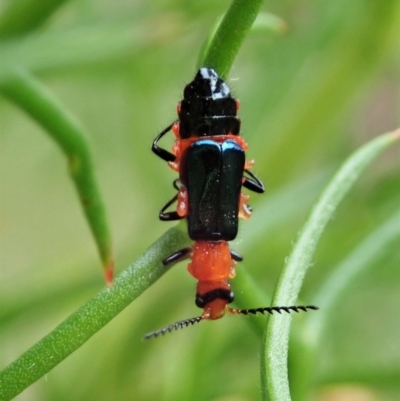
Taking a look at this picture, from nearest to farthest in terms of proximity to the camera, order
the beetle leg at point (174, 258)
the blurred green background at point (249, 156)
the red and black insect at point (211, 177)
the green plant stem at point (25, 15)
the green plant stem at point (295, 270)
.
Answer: the green plant stem at point (295, 270)
the beetle leg at point (174, 258)
the red and black insect at point (211, 177)
the green plant stem at point (25, 15)
the blurred green background at point (249, 156)

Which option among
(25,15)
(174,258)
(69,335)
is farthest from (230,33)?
(25,15)

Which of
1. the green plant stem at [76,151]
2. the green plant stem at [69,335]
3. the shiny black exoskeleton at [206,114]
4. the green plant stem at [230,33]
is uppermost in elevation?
the shiny black exoskeleton at [206,114]

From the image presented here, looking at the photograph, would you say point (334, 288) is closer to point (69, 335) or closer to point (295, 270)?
point (295, 270)

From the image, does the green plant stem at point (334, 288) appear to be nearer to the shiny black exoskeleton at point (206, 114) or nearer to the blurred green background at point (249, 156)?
the blurred green background at point (249, 156)

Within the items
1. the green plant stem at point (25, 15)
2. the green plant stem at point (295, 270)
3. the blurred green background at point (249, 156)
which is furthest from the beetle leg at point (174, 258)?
the green plant stem at point (25, 15)

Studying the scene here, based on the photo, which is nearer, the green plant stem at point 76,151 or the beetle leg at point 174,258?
the beetle leg at point 174,258

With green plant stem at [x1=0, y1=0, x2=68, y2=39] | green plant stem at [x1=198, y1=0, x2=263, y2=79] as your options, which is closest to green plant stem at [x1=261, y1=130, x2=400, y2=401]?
green plant stem at [x1=198, y1=0, x2=263, y2=79]

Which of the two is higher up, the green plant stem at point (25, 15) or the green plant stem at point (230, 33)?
the green plant stem at point (25, 15)
